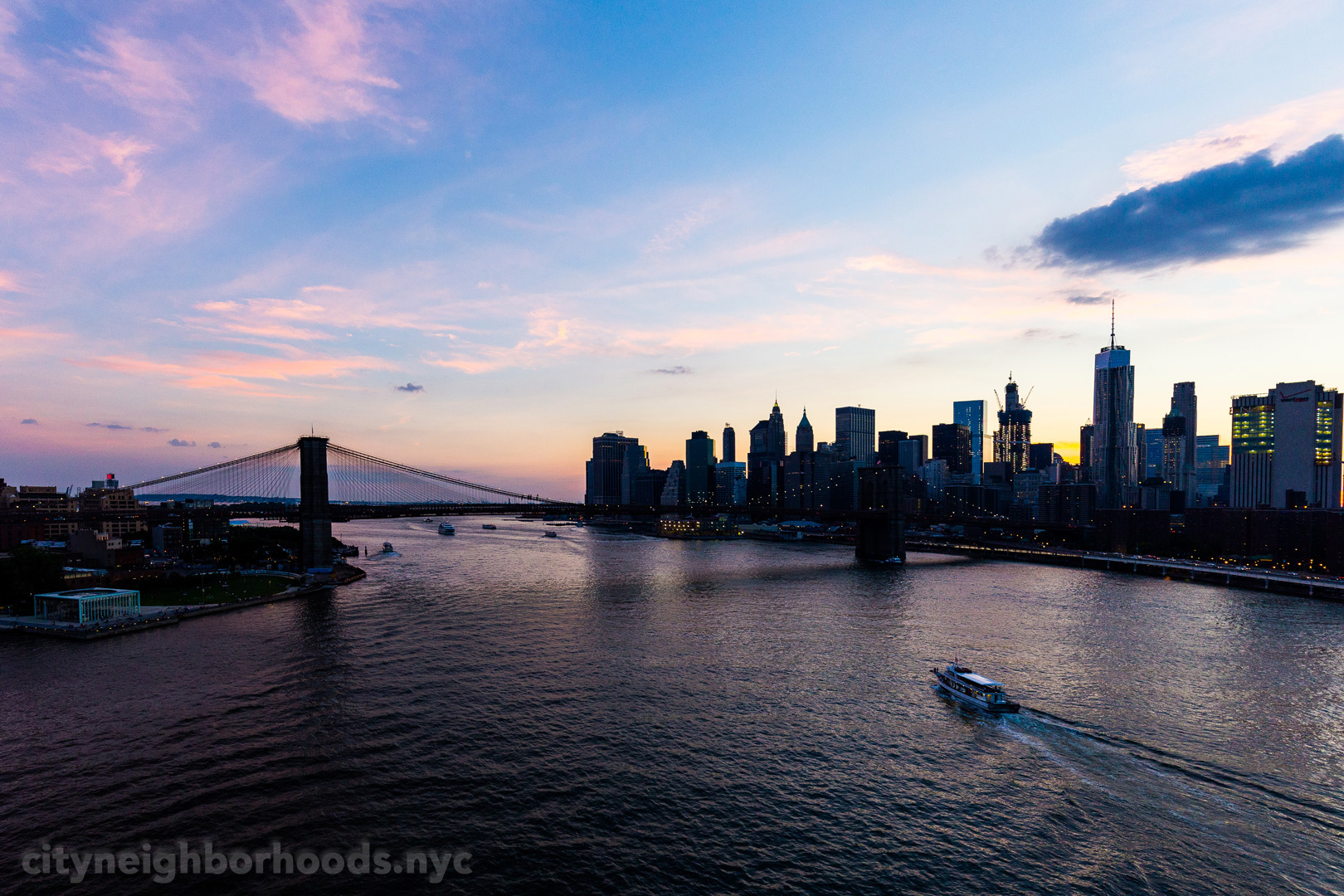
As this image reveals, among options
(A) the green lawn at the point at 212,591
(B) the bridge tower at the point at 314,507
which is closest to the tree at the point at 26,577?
(A) the green lawn at the point at 212,591

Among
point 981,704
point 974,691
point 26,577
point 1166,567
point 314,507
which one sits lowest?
point 1166,567

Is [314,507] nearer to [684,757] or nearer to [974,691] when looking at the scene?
[684,757]

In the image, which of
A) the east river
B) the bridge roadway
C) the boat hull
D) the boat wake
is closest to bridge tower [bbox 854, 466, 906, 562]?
the bridge roadway

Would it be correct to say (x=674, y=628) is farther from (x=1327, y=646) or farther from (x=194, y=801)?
(x=1327, y=646)

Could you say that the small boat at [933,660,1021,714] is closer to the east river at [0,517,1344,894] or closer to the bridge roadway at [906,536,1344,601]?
the east river at [0,517,1344,894]

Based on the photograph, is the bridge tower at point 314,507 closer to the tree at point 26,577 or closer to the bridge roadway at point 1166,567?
the tree at point 26,577

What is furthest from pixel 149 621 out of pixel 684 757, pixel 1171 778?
pixel 1171 778
